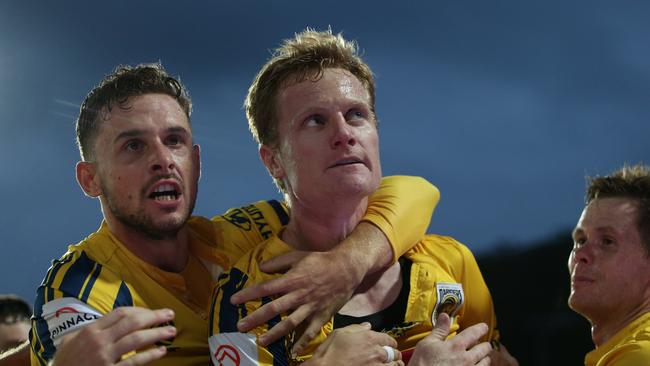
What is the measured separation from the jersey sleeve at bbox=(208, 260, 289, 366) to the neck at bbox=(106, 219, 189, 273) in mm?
582

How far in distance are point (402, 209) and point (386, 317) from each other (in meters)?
0.57

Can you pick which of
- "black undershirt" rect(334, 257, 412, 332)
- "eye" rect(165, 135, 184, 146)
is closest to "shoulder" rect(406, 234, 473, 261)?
"black undershirt" rect(334, 257, 412, 332)

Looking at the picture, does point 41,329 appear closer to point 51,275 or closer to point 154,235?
point 51,275

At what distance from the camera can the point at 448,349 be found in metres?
3.33

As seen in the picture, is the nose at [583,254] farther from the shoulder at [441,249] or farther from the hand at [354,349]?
the hand at [354,349]

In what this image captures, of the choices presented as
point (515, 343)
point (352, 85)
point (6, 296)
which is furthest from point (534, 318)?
point (352, 85)

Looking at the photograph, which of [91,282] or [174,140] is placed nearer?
[91,282]

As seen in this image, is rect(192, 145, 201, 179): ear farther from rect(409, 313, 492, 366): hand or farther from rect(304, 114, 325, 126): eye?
rect(409, 313, 492, 366): hand

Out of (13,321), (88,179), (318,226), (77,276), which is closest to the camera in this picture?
(77,276)

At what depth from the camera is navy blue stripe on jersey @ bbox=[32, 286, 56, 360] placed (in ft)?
11.3

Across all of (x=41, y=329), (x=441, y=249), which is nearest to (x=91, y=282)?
(x=41, y=329)

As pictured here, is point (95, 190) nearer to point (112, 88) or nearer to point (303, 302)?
point (112, 88)

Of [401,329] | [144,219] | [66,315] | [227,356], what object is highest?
[144,219]

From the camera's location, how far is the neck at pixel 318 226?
11.8 feet
